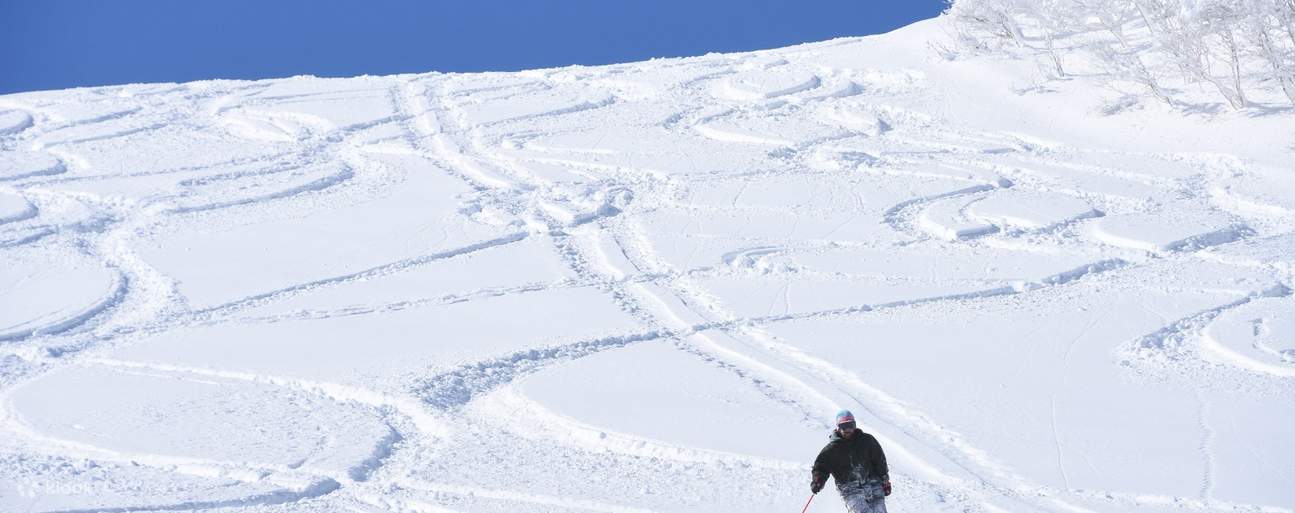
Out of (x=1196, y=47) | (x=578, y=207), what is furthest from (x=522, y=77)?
(x=1196, y=47)

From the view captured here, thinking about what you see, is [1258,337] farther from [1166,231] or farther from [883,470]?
[883,470]

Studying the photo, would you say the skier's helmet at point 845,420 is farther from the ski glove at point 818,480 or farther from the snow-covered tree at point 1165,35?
the snow-covered tree at point 1165,35

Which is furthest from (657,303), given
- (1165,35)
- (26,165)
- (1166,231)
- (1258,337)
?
(26,165)

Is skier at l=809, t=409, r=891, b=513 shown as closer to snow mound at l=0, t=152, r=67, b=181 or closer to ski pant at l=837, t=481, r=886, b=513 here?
ski pant at l=837, t=481, r=886, b=513

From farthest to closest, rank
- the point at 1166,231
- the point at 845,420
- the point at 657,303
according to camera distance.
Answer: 1. the point at 1166,231
2. the point at 657,303
3. the point at 845,420

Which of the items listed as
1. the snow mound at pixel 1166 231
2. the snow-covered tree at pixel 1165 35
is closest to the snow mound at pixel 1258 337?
the snow mound at pixel 1166 231

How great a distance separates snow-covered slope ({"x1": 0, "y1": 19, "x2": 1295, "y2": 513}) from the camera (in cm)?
712

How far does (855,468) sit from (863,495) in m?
0.12

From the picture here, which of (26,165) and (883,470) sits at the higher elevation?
(26,165)

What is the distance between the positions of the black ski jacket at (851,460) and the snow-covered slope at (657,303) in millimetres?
1077

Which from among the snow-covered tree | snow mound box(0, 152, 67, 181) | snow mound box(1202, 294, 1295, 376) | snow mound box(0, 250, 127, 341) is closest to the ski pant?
snow mound box(1202, 294, 1295, 376)

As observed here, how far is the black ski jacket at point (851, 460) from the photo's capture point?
5441 millimetres

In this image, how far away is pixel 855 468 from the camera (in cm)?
545

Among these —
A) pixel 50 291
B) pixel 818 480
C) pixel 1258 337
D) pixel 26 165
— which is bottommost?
pixel 1258 337
